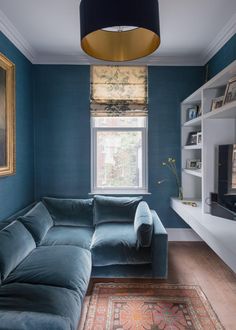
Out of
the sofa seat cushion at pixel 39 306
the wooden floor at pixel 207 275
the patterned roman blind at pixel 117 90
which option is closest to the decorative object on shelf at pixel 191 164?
the patterned roman blind at pixel 117 90

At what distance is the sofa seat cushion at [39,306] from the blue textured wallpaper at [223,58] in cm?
287

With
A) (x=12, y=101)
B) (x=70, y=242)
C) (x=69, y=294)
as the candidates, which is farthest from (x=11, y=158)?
(x=69, y=294)

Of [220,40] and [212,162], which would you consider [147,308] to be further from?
[220,40]

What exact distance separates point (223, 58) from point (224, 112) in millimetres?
1122

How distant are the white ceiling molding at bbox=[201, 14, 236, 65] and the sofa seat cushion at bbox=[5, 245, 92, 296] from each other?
2.78 m

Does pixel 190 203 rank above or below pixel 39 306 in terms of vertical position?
above

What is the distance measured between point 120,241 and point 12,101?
196 cm

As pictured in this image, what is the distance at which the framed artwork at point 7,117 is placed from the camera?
268 centimetres

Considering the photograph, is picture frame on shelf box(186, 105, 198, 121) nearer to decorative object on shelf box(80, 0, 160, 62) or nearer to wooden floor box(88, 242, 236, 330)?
wooden floor box(88, 242, 236, 330)

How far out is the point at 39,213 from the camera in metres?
2.96

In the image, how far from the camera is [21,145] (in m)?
3.28

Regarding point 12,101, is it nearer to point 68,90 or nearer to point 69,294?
point 68,90

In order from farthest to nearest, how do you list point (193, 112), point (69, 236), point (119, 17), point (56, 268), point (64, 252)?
point (193, 112)
point (69, 236)
point (64, 252)
point (56, 268)
point (119, 17)

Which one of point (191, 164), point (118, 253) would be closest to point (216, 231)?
point (118, 253)
